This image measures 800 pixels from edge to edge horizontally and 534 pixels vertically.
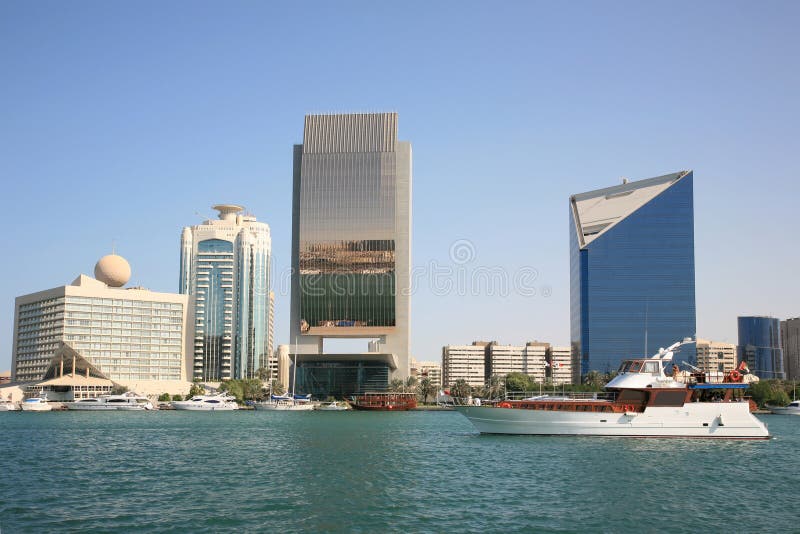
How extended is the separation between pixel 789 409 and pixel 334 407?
10215 cm

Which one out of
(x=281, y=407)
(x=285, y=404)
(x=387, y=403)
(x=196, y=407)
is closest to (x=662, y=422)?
(x=387, y=403)

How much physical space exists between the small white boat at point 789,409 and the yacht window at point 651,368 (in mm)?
122816

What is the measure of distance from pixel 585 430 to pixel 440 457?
18821mm

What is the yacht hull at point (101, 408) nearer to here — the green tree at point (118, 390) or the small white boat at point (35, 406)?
the small white boat at point (35, 406)

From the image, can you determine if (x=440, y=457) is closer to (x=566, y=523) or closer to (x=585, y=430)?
(x=585, y=430)

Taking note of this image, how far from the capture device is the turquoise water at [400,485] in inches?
1388

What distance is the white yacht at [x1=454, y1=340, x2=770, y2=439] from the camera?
2830 inches

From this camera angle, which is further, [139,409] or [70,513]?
[139,409]

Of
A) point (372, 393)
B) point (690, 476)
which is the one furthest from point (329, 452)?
point (372, 393)

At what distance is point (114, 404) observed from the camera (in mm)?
156375

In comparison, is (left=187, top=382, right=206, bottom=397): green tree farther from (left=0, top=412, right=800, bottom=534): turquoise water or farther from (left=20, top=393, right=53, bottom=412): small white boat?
(left=0, top=412, right=800, bottom=534): turquoise water

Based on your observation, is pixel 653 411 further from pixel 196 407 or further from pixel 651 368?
pixel 196 407

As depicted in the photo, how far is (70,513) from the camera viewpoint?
36.4 m

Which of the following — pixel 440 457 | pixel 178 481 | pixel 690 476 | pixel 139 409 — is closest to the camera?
pixel 178 481
